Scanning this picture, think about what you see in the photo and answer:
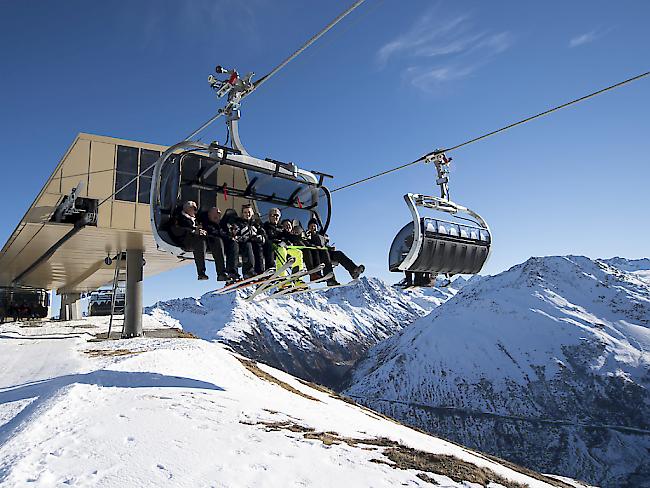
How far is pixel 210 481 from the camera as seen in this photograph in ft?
13.7

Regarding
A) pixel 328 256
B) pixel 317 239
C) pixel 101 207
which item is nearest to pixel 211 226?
pixel 317 239

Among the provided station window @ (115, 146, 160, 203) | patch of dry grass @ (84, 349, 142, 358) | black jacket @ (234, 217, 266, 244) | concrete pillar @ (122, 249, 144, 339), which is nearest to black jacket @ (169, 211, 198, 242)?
black jacket @ (234, 217, 266, 244)

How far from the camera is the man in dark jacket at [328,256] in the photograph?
11258 mm

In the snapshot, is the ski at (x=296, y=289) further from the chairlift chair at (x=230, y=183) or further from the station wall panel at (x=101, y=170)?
the station wall panel at (x=101, y=170)

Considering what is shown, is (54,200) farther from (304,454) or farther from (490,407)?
(490,407)

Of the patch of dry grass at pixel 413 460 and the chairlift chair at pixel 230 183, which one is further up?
the chairlift chair at pixel 230 183

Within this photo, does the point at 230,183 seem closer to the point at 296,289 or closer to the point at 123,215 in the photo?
the point at 296,289

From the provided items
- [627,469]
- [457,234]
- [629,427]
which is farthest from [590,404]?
[457,234]

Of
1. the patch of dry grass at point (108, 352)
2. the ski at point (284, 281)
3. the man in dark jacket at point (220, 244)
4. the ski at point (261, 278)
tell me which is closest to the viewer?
the man in dark jacket at point (220, 244)

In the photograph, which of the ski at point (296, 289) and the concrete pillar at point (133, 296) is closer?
the ski at point (296, 289)

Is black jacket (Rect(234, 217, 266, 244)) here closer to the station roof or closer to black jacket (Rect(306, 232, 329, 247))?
black jacket (Rect(306, 232, 329, 247))

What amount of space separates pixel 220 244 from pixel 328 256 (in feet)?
9.14

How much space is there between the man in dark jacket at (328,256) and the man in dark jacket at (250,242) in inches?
56.7

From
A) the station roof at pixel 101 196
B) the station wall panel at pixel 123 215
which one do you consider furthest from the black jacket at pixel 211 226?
the station wall panel at pixel 123 215
